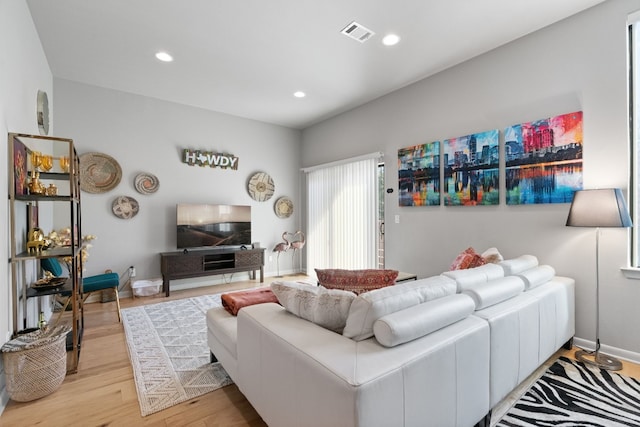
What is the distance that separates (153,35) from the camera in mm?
2863

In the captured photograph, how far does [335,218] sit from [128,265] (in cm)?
325

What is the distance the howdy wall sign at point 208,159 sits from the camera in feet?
15.5

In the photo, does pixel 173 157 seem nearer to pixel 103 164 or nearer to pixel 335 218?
pixel 103 164

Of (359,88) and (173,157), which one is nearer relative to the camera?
(359,88)

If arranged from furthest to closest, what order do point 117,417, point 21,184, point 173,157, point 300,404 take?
point 173,157
point 21,184
point 117,417
point 300,404

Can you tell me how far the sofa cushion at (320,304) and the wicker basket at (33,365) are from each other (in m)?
1.70

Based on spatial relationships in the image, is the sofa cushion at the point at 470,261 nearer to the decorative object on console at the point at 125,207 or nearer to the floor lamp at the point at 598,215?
the floor lamp at the point at 598,215

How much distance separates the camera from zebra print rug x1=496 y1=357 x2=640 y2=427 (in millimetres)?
1682

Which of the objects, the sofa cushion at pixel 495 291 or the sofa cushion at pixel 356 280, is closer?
Answer: the sofa cushion at pixel 495 291

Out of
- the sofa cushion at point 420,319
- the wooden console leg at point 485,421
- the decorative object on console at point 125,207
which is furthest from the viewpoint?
the decorative object on console at point 125,207

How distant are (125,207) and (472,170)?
15.2 ft

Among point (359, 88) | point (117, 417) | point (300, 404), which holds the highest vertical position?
point (359, 88)

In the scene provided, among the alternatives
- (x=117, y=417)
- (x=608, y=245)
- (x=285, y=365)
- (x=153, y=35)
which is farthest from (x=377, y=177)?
(x=117, y=417)

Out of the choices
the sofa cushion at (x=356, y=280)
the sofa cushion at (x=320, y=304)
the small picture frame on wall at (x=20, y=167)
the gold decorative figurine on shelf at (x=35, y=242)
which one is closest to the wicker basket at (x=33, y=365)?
the gold decorative figurine on shelf at (x=35, y=242)
